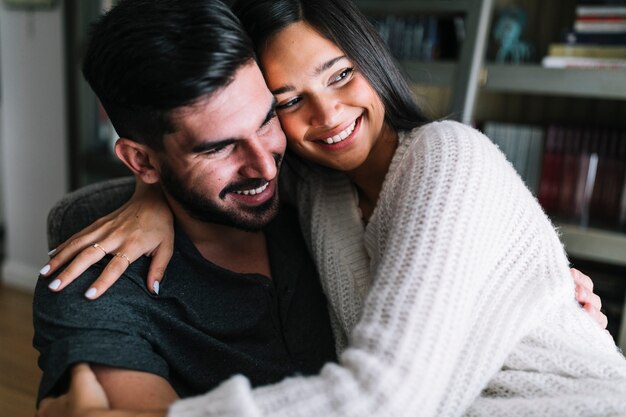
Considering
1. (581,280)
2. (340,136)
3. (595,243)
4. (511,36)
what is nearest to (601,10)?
(511,36)

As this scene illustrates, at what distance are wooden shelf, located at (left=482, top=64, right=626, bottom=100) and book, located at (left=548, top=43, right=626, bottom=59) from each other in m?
0.10

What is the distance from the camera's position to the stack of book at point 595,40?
5.82ft

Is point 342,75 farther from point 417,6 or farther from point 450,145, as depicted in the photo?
point 417,6

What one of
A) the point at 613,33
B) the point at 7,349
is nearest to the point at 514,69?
the point at 613,33

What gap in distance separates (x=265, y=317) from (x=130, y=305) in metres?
0.28

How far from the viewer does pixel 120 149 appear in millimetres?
1114

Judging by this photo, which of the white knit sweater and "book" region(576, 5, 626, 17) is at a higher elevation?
"book" region(576, 5, 626, 17)

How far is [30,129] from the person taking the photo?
293cm

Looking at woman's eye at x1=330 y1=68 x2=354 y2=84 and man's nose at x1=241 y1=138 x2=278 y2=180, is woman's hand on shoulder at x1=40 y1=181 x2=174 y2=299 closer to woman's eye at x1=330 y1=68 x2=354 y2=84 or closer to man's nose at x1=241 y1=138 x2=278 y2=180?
man's nose at x1=241 y1=138 x2=278 y2=180

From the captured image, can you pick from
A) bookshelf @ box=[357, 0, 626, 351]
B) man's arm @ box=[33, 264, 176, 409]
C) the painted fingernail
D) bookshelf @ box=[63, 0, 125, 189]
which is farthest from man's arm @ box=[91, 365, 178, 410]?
bookshelf @ box=[63, 0, 125, 189]

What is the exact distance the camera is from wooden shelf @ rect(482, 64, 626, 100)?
1724 millimetres

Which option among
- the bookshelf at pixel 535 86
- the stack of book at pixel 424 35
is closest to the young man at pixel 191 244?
the bookshelf at pixel 535 86

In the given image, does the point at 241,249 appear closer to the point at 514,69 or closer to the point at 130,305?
the point at 130,305

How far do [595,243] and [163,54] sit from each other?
4.93 feet
